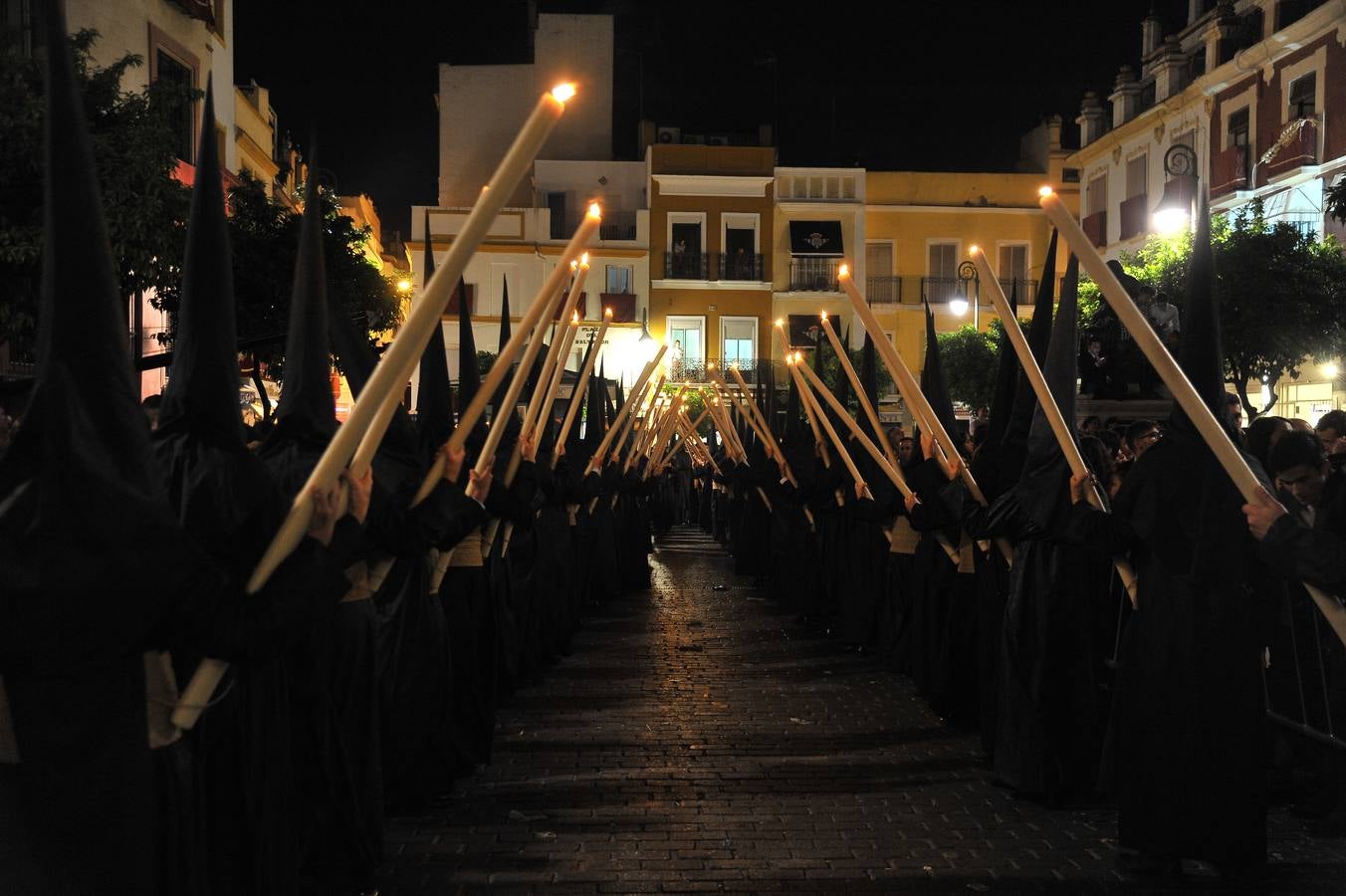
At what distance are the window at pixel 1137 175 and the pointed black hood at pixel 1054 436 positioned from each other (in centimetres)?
3761

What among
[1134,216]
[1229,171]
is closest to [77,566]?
[1229,171]

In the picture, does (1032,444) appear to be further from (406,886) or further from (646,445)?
(646,445)

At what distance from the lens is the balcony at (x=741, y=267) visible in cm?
5584

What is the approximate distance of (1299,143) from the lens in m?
33.2

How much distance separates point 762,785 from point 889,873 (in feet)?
5.64

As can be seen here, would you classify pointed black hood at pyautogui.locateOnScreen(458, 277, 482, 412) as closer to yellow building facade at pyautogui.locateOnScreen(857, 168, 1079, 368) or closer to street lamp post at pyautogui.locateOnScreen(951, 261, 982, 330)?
street lamp post at pyautogui.locateOnScreen(951, 261, 982, 330)

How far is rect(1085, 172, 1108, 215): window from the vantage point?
148 ft

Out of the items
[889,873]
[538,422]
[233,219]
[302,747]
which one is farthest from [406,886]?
[233,219]

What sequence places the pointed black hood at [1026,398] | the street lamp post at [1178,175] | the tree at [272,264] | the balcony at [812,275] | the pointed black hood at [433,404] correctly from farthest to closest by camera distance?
1. the balcony at [812,275]
2. the tree at [272,264]
3. the street lamp post at [1178,175]
4. the pointed black hood at [433,404]
5. the pointed black hood at [1026,398]

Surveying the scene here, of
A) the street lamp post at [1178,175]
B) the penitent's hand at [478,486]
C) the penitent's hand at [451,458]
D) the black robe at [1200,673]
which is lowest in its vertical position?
the black robe at [1200,673]

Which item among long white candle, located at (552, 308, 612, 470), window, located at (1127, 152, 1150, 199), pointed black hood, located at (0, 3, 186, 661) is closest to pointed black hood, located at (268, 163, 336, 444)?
pointed black hood, located at (0, 3, 186, 661)

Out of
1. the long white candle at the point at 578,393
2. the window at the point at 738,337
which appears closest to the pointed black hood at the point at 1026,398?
the long white candle at the point at 578,393

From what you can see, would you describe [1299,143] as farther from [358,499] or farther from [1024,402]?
[358,499]

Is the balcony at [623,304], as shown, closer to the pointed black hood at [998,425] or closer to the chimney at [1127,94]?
the chimney at [1127,94]
